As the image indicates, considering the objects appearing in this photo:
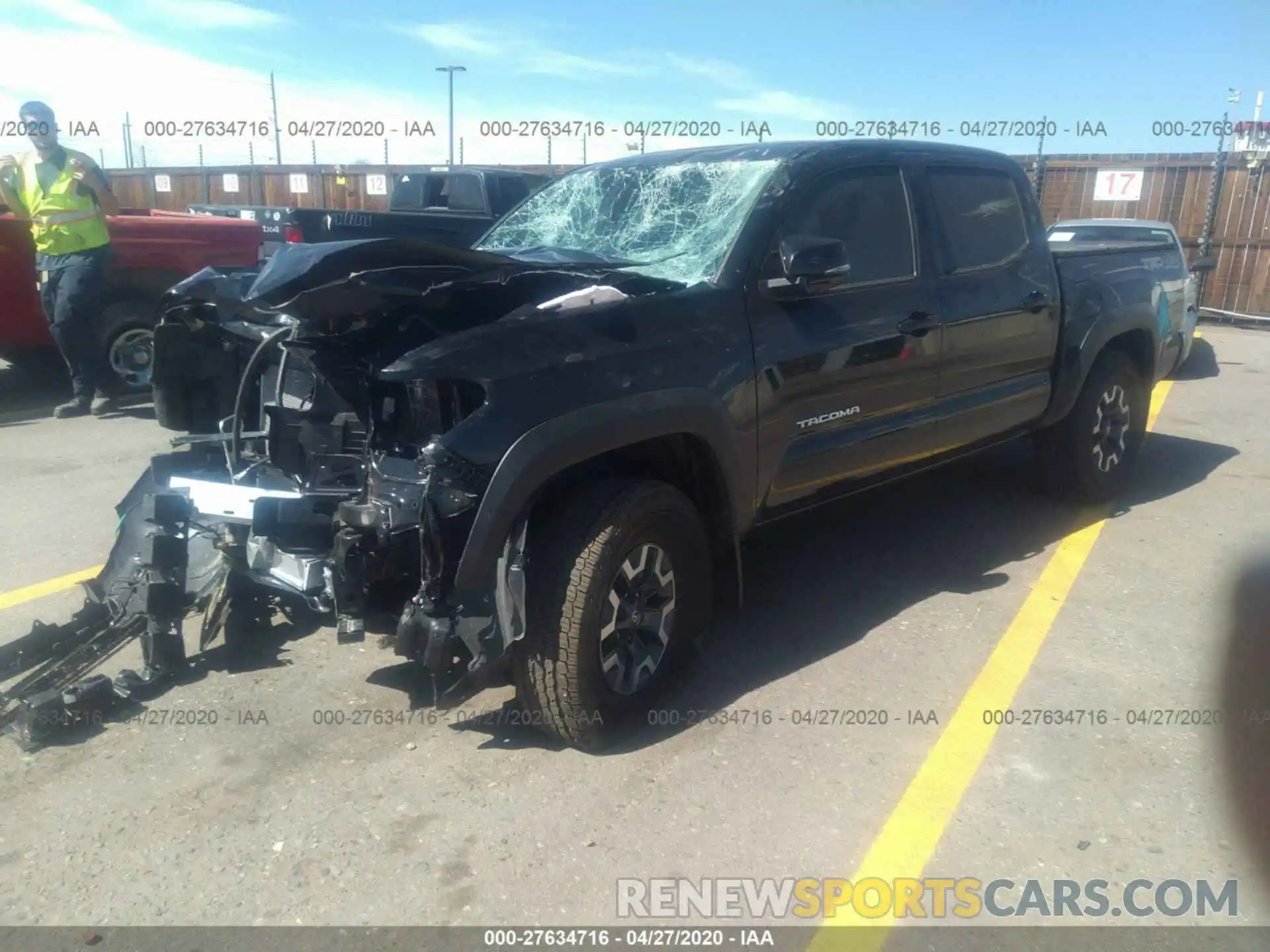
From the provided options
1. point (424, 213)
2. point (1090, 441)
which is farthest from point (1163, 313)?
point (424, 213)

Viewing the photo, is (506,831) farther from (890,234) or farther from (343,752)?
(890,234)

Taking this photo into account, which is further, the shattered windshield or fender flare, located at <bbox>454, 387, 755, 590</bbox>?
the shattered windshield

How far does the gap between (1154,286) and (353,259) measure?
515 cm

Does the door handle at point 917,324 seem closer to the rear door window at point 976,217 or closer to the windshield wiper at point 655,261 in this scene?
the rear door window at point 976,217

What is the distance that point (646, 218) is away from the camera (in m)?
4.34

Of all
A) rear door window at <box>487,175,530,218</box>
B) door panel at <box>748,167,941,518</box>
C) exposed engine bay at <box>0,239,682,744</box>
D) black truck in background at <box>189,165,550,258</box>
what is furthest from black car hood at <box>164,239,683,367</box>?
rear door window at <box>487,175,530,218</box>

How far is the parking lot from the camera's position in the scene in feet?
9.13

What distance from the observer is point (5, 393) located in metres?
9.11

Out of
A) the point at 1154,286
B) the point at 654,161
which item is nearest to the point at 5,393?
the point at 654,161

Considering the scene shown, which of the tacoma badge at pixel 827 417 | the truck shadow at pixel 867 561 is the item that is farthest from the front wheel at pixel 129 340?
the tacoma badge at pixel 827 417

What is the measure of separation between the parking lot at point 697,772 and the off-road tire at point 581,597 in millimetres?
167

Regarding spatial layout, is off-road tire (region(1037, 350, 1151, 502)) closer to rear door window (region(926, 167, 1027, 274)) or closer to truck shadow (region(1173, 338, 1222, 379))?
rear door window (region(926, 167, 1027, 274))

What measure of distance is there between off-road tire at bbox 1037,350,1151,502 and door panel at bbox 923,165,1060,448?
507 millimetres

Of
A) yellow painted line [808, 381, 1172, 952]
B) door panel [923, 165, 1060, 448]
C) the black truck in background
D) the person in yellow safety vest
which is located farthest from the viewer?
the black truck in background
